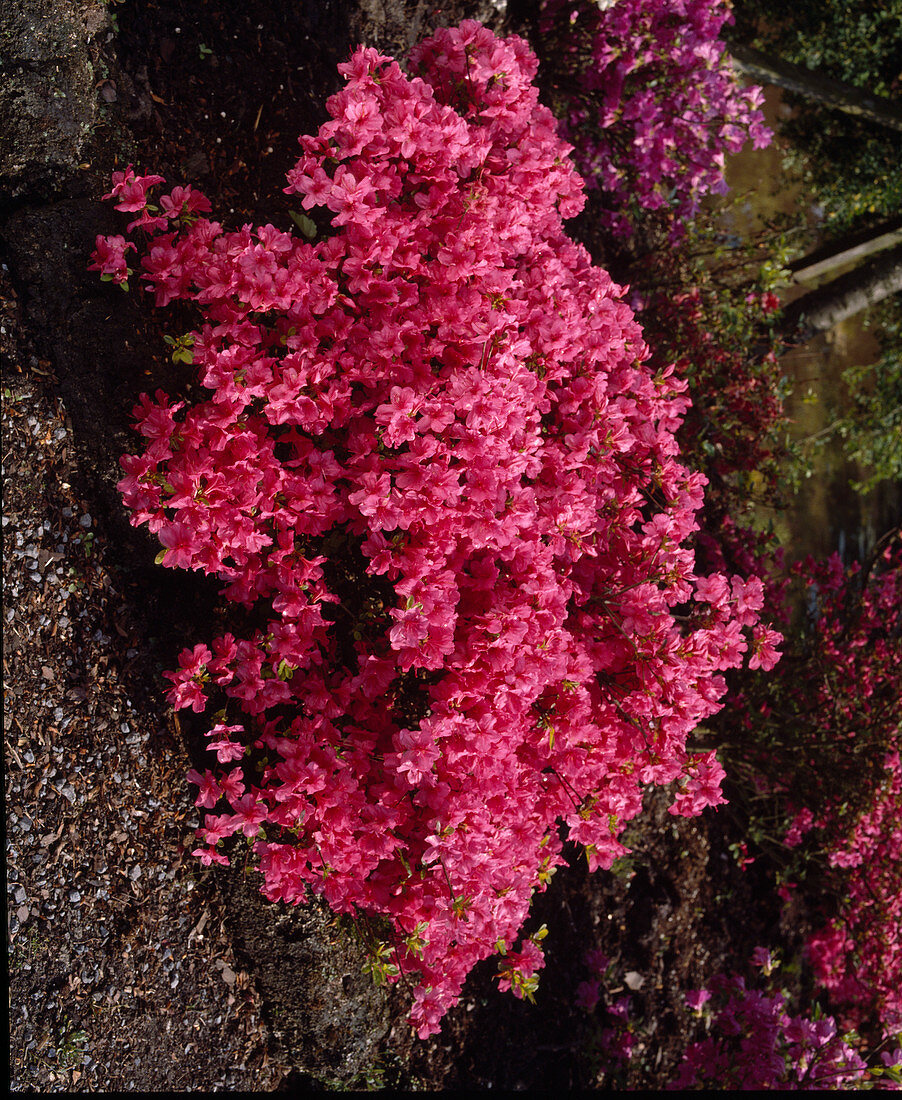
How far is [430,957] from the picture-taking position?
2.32 m

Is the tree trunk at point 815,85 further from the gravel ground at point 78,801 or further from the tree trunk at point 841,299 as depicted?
the gravel ground at point 78,801

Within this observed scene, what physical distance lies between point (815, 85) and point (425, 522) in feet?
18.0

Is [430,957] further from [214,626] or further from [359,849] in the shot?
[214,626]

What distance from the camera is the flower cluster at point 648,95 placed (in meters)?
3.57

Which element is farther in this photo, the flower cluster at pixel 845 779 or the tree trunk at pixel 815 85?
the tree trunk at pixel 815 85

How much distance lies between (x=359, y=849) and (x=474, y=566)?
0.98 metres

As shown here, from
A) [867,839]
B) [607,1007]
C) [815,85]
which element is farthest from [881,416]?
[607,1007]

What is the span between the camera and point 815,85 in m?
5.38

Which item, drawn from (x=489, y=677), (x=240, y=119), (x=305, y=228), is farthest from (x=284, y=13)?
(x=489, y=677)

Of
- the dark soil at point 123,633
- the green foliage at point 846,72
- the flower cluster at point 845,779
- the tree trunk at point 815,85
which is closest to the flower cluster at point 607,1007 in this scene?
the dark soil at point 123,633

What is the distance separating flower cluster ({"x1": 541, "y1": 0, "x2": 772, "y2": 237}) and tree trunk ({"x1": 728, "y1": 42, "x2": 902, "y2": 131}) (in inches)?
56.7

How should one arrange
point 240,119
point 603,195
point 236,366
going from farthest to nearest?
point 603,195 < point 240,119 < point 236,366

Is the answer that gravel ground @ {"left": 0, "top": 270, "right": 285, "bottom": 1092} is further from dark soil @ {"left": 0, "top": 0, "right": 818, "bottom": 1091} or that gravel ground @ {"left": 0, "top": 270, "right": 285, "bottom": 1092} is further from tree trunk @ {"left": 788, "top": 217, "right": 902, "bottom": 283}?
tree trunk @ {"left": 788, "top": 217, "right": 902, "bottom": 283}

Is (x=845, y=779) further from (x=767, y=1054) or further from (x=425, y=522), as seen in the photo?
(x=425, y=522)
